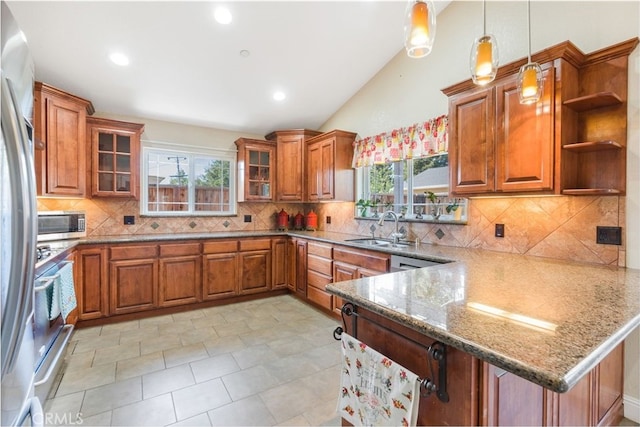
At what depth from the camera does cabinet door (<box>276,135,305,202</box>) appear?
4539 mm

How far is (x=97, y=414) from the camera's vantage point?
185 centimetres

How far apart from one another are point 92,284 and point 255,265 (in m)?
1.79

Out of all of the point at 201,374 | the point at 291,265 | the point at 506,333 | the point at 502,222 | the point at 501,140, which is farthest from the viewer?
the point at 291,265

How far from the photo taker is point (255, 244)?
414 cm

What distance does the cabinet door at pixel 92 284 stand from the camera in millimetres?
3117

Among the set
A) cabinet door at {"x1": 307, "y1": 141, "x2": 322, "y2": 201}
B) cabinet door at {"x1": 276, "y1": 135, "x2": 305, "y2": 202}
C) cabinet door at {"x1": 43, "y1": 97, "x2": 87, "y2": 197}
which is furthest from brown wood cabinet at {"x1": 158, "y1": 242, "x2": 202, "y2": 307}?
cabinet door at {"x1": 307, "y1": 141, "x2": 322, "y2": 201}

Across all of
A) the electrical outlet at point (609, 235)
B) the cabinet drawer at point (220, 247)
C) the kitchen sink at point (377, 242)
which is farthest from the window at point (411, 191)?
the cabinet drawer at point (220, 247)

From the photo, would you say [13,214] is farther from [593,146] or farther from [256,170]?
[256,170]

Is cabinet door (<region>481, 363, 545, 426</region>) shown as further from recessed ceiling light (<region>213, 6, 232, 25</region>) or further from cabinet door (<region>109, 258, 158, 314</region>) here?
cabinet door (<region>109, 258, 158, 314</region>)

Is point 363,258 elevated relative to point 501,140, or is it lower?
lower

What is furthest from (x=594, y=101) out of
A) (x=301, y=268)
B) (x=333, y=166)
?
(x=301, y=268)

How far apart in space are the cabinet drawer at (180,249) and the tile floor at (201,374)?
2.46 feet

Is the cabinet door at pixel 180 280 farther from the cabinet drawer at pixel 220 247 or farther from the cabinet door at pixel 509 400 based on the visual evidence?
the cabinet door at pixel 509 400

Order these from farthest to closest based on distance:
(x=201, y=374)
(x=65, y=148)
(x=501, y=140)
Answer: (x=65, y=148), (x=201, y=374), (x=501, y=140)
